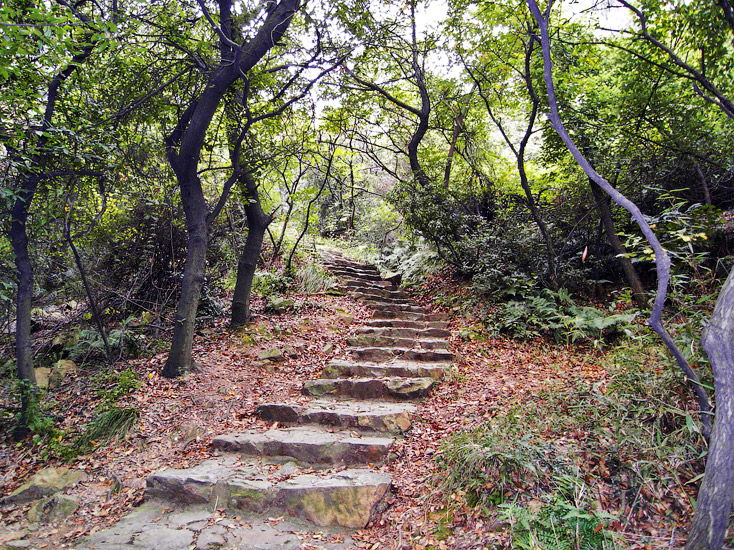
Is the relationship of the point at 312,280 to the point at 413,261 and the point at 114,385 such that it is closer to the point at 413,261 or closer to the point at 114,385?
the point at 413,261

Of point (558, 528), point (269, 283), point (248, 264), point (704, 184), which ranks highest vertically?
point (704, 184)

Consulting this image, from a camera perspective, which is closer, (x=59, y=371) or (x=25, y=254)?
(x=25, y=254)

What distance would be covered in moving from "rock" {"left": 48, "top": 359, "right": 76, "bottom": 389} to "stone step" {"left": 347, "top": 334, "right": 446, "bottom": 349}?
4.37 metres

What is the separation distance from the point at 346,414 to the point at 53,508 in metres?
3.01

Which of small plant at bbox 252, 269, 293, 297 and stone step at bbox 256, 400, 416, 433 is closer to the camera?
stone step at bbox 256, 400, 416, 433

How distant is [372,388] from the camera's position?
5.53 m

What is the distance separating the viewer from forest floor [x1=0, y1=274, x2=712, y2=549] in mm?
3213

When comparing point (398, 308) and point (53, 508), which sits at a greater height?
point (398, 308)

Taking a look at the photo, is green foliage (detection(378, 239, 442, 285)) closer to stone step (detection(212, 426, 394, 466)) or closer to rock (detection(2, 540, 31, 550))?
stone step (detection(212, 426, 394, 466))

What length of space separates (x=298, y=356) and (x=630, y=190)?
260 inches

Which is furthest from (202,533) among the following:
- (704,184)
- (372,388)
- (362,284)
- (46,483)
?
→ (704,184)

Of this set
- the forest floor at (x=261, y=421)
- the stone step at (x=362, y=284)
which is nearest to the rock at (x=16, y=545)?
the forest floor at (x=261, y=421)

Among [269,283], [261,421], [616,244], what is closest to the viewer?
[261,421]

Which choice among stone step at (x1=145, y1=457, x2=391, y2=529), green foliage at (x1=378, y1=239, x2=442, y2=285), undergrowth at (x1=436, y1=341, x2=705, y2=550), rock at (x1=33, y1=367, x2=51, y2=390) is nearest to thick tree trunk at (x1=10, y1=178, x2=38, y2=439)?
rock at (x1=33, y1=367, x2=51, y2=390)
